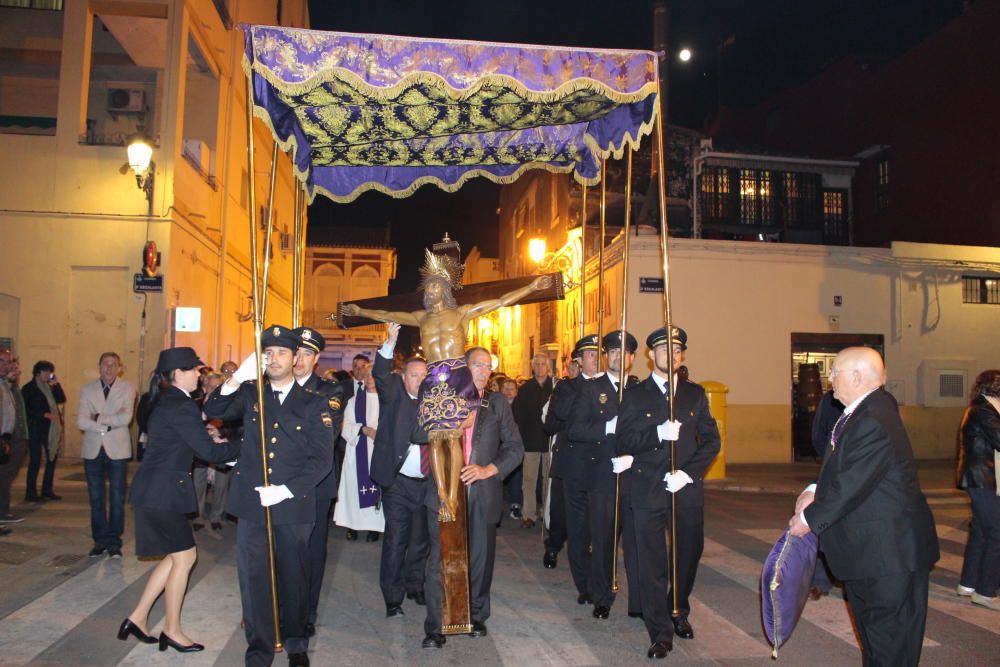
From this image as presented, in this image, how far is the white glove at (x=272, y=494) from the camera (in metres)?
4.78

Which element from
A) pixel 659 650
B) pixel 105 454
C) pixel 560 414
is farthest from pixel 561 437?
pixel 105 454

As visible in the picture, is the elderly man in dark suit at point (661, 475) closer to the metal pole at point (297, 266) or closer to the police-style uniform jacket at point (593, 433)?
the police-style uniform jacket at point (593, 433)

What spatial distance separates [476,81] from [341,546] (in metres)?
5.43

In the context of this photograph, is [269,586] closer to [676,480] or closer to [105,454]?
[676,480]

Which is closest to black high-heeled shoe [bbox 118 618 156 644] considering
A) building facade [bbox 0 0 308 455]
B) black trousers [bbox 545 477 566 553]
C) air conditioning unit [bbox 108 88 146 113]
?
black trousers [bbox 545 477 566 553]

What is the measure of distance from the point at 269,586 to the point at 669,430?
2858mm

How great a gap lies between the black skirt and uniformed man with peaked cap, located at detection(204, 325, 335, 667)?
1.63ft

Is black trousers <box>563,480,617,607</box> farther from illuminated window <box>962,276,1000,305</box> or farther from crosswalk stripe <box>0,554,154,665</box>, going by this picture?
illuminated window <box>962,276,1000,305</box>

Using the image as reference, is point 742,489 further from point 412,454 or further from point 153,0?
point 153,0

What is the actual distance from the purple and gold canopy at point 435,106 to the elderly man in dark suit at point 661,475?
2159mm

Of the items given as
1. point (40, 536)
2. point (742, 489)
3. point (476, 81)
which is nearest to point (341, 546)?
point (40, 536)

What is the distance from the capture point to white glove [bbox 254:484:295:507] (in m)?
4.78

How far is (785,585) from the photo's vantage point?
163 inches

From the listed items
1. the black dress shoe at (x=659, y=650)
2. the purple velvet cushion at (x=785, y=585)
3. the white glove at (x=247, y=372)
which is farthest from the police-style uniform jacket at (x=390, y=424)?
the purple velvet cushion at (x=785, y=585)
